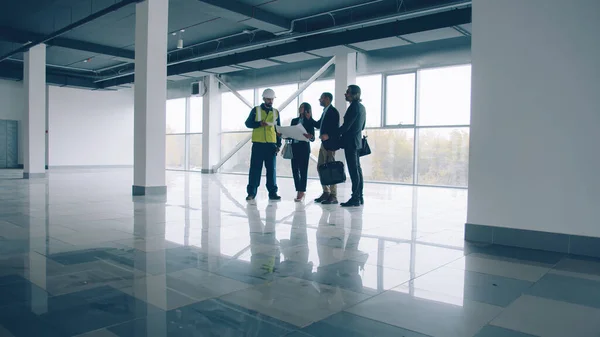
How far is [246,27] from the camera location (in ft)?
37.2

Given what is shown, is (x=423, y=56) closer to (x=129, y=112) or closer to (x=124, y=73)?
(x=124, y=73)

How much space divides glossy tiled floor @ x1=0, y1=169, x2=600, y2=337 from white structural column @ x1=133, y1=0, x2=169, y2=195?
10.1ft

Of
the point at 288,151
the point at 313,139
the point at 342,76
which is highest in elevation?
the point at 342,76

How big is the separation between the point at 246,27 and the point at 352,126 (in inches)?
241

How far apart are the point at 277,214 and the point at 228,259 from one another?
2442mm

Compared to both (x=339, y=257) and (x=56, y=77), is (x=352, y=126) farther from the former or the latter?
(x=56, y=77)

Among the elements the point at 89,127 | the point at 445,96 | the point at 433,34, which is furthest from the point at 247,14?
the point at 89,127

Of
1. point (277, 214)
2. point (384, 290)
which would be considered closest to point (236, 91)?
point (277, 214)

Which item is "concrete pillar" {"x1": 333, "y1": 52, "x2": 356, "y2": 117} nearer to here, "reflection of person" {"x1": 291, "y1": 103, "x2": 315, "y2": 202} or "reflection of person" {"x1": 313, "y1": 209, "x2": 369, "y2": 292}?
"reflection of person" {"x1": 291, "y1": 103, "x2": 315, "y2": 202}

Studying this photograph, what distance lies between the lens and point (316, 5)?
9.46 metres

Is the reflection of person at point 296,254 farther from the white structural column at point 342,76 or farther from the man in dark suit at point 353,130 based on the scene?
the white structural column at point 342,76

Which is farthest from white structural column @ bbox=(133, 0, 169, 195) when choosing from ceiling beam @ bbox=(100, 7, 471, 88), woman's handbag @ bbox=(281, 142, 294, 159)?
ceiling beam @ bbox=(100, 7, 471, 88)

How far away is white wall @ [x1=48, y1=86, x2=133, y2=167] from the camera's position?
19875 millimetres

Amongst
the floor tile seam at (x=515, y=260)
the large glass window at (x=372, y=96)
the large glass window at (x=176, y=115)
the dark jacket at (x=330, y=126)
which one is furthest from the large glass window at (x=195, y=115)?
the floor tile seam at (x=515, y=260)
